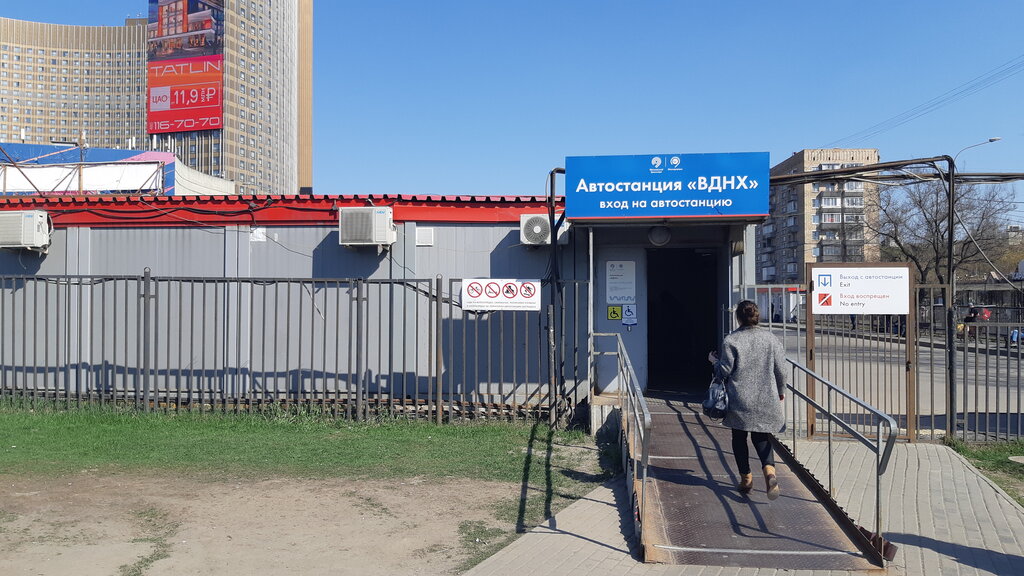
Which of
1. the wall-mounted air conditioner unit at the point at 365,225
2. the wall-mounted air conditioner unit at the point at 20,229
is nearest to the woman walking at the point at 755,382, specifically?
the wall-mounted air conditioner unit at the point at 365,225

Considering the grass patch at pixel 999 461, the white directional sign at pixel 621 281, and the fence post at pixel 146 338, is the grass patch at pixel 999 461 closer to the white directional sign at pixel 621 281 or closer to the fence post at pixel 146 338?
the white directional sign at pixel 621 281

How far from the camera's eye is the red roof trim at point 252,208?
1080cm

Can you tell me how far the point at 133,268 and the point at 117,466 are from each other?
475cm

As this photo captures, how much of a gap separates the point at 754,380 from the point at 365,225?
20.5 ft

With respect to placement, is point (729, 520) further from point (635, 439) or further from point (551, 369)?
point (551, 369)

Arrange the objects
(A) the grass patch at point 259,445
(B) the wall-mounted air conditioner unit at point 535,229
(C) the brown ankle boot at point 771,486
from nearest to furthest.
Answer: (C) the brown ankle boot at point 771,486 → (A) the grass patch at point 259,445 → (B) the wall-mounted air conditioner unit at point 535,229

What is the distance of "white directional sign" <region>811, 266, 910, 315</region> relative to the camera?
8742 millimetres

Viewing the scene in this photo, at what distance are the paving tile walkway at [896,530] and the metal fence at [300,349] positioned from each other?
11.1ft

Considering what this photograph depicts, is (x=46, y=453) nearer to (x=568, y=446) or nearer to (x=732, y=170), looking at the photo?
(x=568, y=446)

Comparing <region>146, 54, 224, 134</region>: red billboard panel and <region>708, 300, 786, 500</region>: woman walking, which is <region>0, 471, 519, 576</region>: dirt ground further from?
<region>146, 54, 224, 134</region>: red billboard panel

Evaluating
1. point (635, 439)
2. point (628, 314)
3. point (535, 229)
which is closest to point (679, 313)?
point (628, 314)

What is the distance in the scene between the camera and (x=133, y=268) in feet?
38.0

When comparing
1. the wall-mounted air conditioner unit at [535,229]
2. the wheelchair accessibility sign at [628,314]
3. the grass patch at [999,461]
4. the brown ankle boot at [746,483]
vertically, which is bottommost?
the grass patch at [999,461]

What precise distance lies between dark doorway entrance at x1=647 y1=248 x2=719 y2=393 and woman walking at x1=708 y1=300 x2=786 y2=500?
20.9ft
